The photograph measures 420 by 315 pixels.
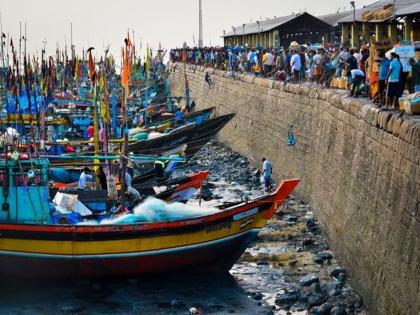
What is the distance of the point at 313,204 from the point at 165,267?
20.3 ft

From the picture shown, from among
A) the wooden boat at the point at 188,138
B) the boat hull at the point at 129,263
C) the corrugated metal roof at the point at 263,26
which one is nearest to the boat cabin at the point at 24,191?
the boat hull at the point at 129,263

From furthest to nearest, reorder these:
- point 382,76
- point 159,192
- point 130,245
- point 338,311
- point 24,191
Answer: point 159,192 < point 24,191 < point 130,245 < point 382,76 < point 338,311

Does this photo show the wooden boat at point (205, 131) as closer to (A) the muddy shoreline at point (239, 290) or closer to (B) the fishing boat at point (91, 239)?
(A) the muddy shoreline at point (239, 290)

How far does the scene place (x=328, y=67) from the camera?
84.3ft

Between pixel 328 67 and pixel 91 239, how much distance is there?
34.1 ft

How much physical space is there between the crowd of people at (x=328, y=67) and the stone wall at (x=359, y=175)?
0.49 meters

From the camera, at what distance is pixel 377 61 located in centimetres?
1819

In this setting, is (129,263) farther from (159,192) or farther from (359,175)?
(359,175)

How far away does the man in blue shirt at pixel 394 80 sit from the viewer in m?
16.2

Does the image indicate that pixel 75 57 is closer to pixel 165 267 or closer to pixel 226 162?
pixel 226 162

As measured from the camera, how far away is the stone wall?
43.3ft

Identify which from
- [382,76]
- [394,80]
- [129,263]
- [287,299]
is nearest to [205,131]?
[129,263]

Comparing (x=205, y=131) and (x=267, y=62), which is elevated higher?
(x=267, y=62)

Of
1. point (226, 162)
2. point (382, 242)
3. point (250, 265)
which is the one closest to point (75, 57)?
point (226, 162)
